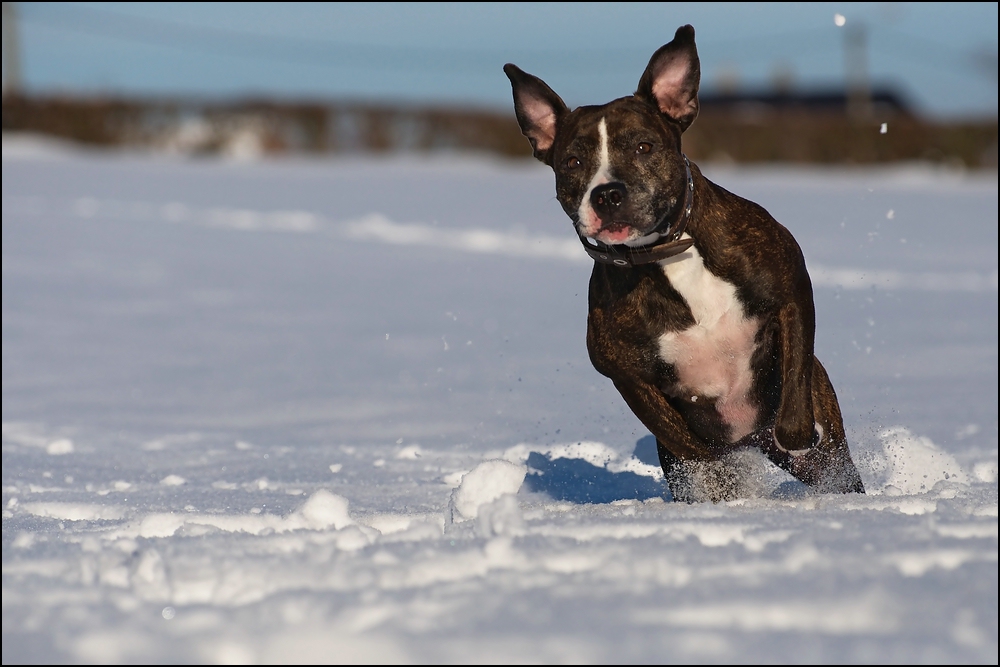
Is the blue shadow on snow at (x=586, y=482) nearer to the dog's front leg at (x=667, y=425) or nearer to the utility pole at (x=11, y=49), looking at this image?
the dog's front leg at (x=667, y=425)

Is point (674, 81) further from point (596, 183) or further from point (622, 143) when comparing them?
point (596, 183)

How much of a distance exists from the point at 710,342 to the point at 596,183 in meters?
0.68

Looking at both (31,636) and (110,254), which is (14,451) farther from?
(110,254)

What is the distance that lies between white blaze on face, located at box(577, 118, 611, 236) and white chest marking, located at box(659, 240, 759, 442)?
0.32 metres

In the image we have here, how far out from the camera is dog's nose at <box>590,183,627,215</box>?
152 inches

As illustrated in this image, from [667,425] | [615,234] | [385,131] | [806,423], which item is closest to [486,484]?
[667,425]

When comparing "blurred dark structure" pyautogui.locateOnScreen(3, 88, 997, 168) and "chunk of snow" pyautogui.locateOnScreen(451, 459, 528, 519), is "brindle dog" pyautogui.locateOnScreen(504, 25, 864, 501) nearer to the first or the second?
"chunk of snow" pyautogui.locateOnScreen(451, 459, 528, 519)

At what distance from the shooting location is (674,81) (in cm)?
426

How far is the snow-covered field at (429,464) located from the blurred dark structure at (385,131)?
1113cm

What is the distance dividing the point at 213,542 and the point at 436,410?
3631 mm

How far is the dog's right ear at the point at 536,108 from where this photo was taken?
4.34 metres

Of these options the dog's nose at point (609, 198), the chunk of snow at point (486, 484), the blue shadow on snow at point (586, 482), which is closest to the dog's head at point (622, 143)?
the dog's nose at point (609, 198)

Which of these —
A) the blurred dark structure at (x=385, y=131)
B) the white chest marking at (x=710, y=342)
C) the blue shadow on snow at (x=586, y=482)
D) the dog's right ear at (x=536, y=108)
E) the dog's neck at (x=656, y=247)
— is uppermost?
the blurred dark structure at (x=385, y=131)

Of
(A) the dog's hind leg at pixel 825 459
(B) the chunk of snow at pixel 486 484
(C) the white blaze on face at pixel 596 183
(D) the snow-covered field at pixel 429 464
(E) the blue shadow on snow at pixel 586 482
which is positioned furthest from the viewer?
(E) the blue shadow on snow at pixel 586 482
